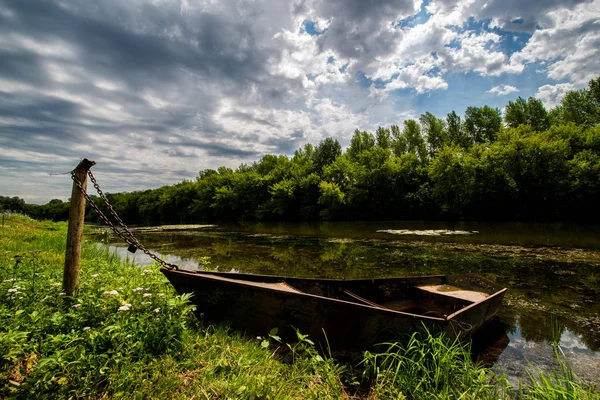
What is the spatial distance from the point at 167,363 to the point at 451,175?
4062 cm

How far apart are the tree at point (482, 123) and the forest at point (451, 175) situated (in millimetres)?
154

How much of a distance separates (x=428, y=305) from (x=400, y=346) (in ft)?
8.11

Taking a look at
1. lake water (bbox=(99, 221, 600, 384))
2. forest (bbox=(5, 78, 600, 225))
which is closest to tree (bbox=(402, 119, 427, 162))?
forest (bbox=(5, 78, 600, 225))

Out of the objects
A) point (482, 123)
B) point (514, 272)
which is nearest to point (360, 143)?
point (482, 123)

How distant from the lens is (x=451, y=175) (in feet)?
121

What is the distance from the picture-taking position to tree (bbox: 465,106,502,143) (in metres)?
48.2

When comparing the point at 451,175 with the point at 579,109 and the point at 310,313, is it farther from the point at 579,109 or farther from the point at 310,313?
the point at 310,313

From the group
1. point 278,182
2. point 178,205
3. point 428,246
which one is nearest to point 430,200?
point 428,246

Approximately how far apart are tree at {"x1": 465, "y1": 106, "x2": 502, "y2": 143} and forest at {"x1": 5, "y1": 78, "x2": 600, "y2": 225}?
0.15m

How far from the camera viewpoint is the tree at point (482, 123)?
1900 inches

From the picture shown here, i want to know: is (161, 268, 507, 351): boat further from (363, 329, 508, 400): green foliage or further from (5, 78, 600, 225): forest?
(5, 78, 600, 225): forest

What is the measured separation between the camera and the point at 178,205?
8212 cm

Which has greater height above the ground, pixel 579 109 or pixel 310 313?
pixel 579 109

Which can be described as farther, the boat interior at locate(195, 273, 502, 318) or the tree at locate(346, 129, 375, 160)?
the tree at locate(346, 129, 375, 160)
